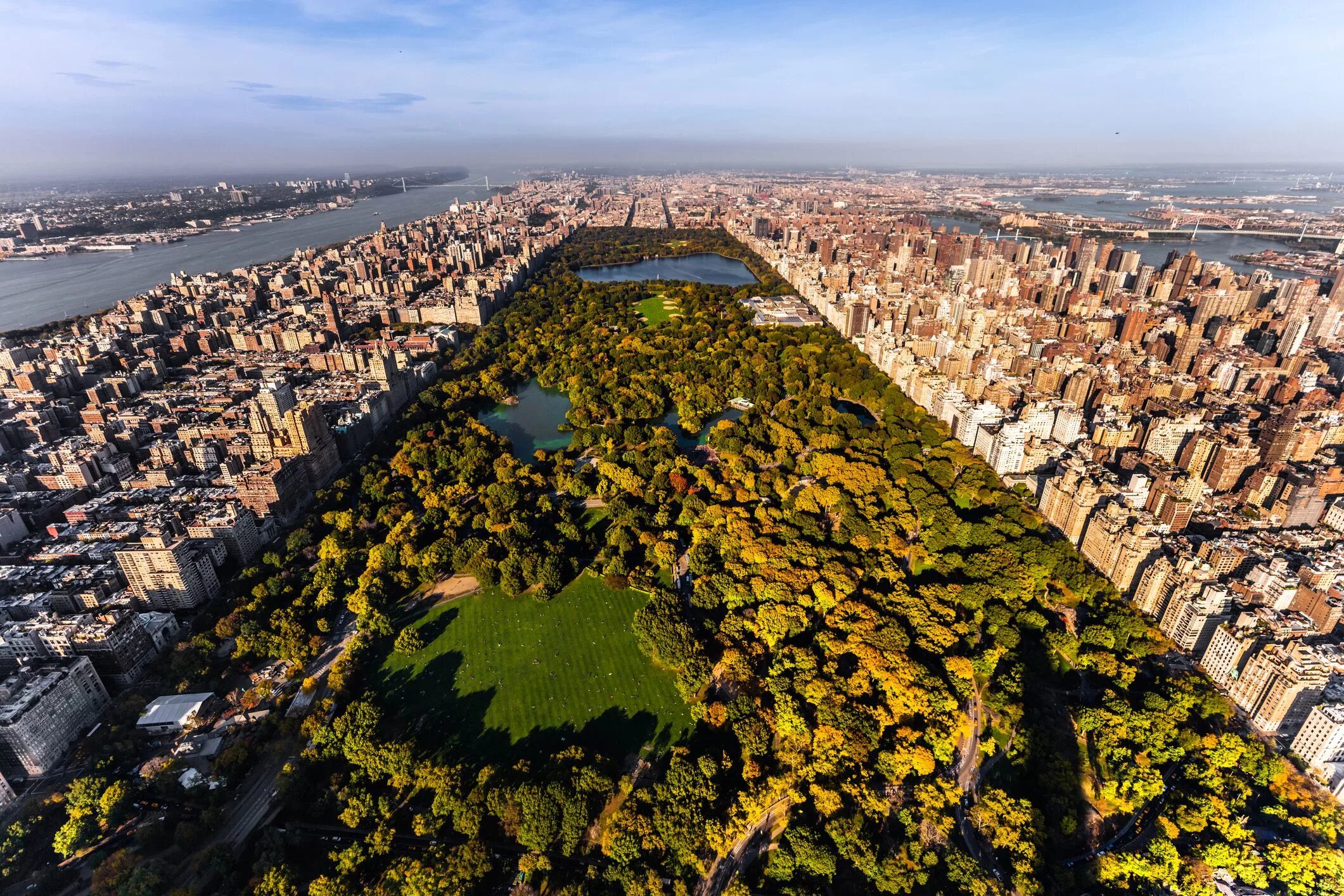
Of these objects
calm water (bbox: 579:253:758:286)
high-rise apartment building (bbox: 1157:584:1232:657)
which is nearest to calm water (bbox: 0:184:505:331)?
calm water (bbox: 579:253:758:286)

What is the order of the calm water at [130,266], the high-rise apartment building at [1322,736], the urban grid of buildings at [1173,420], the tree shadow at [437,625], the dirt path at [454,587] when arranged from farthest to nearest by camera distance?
the calm water at [130,266] → the dirt path at [454,587] → the tree shadow at [437,625] → the urban grid of buildings at [1173,420] → the high-rise apartment building at [1322,736]

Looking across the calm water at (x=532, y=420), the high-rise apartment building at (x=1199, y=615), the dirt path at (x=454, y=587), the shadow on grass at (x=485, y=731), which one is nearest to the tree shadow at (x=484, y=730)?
the shadow on grass at (x=485, y=731)

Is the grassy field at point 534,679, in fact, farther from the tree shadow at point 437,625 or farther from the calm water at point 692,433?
the calm water at point 692,433

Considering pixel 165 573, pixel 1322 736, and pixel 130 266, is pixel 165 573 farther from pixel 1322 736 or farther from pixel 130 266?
pixel 130 266

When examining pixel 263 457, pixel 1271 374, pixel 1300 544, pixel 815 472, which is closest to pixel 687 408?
pixel 815 472

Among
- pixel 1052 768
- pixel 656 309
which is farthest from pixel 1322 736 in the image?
pixel 656 309
